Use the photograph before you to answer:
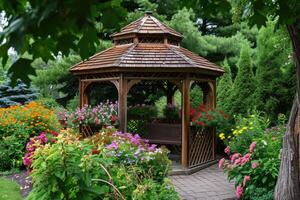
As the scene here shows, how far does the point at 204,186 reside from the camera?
7734 millimetres

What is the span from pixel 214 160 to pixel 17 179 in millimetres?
5230

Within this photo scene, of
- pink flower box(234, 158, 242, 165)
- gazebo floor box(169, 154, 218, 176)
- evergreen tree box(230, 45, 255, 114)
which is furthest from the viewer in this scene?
evergreen tree box(230, 45, 255, 114)

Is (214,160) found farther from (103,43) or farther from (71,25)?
(71,25)

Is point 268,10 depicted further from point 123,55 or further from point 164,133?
point 164,133

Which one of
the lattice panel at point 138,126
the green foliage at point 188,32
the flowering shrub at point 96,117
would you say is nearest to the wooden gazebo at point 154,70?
the flowering shrub at point 96,117

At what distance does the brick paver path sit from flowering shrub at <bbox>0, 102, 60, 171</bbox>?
377 centimetres

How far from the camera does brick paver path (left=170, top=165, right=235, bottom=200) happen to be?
687 cm

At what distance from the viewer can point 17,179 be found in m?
8.41

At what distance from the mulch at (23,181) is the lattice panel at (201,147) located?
389 centimetres

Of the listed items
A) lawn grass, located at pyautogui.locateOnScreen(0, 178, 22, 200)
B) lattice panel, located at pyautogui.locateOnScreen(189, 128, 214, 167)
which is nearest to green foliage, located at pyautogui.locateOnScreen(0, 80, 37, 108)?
lawn grass, located at pyautogui.locateOnScreen(0, 178, 22, 200)

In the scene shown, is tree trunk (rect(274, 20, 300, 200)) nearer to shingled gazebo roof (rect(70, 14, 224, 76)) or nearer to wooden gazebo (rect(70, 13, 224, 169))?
wooden gazebo (rect(70, 13, 224, 169))

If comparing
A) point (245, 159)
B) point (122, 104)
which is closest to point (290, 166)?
point (245, 159)

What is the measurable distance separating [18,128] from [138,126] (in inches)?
133

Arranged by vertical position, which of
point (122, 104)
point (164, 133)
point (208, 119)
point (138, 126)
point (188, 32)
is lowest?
point (164, 133)
